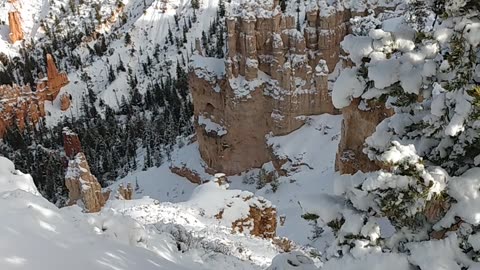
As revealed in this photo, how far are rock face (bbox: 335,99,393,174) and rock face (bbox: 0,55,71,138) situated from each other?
208 feet

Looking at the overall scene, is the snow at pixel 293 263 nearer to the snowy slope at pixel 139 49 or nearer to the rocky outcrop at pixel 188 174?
the rocky outcrop at pixel 188 174

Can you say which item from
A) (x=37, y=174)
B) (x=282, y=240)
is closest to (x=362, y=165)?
(x=282, y=240)

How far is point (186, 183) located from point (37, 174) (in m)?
24.7

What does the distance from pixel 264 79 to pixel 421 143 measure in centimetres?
2464

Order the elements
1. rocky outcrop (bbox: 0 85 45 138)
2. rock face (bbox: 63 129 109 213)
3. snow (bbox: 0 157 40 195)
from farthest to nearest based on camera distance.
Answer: rocky outcrop (bbox: 0 85 45 138) < rock face (bbox: 63 129 109 213) < snow (bbox: 0 157 40 195)

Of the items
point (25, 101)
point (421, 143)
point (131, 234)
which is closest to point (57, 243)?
point (131, 234)

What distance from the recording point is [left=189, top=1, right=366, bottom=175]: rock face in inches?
1084

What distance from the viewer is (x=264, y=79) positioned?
28578 mm

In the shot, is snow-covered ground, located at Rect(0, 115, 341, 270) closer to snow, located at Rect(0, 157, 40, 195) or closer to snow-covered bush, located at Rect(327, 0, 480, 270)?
snow, located at Rect(0, 157, 40, 195)

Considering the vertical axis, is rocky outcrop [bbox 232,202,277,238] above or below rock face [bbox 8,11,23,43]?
above

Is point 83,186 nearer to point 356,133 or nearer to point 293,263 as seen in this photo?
point 356,133

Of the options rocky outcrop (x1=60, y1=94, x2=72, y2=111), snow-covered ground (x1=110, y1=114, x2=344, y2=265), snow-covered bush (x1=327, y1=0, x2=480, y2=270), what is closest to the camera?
snow-covered bush (x1=327, y1=0, x2=480, y2=270)

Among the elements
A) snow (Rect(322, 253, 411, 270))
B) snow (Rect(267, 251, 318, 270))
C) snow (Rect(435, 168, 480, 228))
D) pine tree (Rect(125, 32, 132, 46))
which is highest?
snow (Rect(435, 168, 480, 228))

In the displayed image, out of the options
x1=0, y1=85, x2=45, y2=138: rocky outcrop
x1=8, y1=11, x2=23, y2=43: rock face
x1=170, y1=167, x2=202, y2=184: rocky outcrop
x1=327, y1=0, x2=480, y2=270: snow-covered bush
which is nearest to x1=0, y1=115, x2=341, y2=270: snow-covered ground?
x1=327, y1=0, x2=480, y2=270: snow-covered bush
